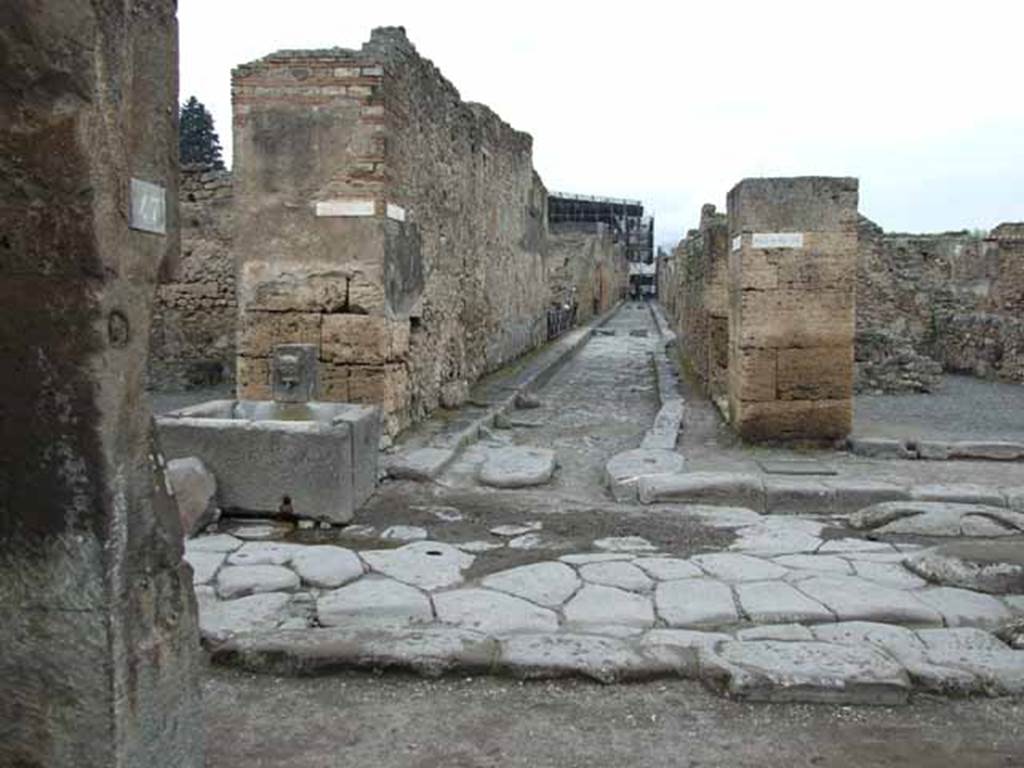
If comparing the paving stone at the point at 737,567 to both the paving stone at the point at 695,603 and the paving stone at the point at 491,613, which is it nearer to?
the paving stone at the point at 695,603

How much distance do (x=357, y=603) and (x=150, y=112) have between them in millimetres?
2513

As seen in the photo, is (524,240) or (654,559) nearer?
(654,559)

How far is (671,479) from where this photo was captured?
21.0ft

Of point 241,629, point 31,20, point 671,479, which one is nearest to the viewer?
point 31,20

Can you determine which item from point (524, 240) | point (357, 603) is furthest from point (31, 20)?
point (524, 240)

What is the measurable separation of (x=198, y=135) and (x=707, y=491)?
3109 centimetres

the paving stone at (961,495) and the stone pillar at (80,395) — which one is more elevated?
the stone pillar at (80,395)

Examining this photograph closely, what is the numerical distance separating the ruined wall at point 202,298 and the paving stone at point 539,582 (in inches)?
331

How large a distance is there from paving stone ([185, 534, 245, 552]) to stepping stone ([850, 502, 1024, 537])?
3548 millimetres

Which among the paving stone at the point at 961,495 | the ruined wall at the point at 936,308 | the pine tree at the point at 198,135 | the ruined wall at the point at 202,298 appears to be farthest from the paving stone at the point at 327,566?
the pine tree at the point at 198,135

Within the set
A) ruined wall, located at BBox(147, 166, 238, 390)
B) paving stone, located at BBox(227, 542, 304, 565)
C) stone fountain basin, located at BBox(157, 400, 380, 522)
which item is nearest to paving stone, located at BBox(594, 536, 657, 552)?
stone fountain basin, located at BBox(157, 400, 380, 522)

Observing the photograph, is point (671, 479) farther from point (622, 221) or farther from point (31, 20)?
point (622, 221)

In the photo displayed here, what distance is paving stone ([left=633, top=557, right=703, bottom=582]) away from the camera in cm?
466

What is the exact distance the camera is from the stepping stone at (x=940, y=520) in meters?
5.51
